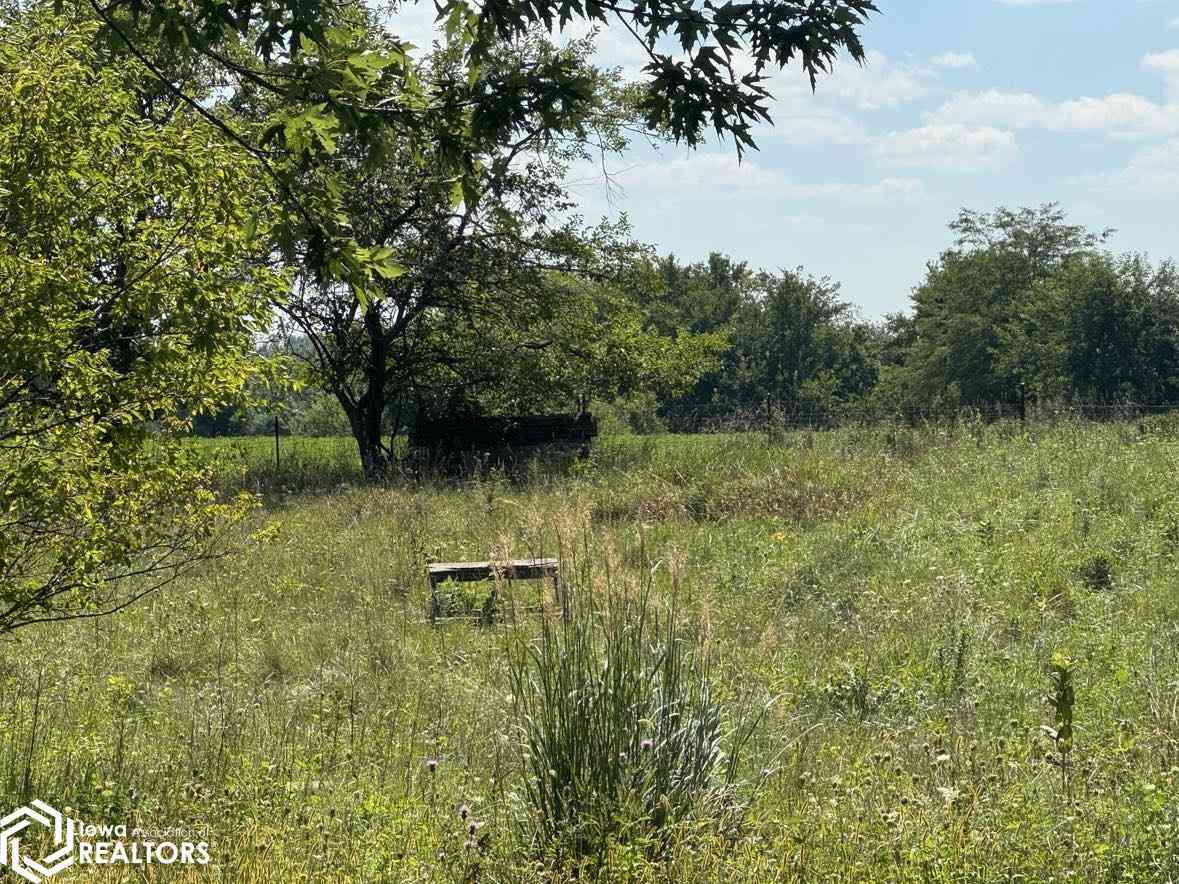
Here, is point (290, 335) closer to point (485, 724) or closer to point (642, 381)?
point (642, 381)

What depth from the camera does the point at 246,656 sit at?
8.37 metres

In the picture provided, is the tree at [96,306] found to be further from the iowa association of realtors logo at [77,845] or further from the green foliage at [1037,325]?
the green foliage at [1037,325]

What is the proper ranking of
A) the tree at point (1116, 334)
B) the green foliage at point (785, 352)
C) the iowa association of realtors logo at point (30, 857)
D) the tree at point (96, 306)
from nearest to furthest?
the iowa association of realtors logo at point (30, 857) → the tree at point (96, 306) → the tree at point (1116, 334) → the green foliage at point (785, 352)

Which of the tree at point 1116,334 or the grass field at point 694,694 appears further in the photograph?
the tree at point 1116,334

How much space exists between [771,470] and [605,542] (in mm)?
11075

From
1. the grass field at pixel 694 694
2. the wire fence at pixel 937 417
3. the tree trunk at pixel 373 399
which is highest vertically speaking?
the tree trunk at pixel 373 399

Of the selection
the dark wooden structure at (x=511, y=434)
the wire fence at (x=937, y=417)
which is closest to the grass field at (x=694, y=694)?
the wire fence at (x=937, y=417)

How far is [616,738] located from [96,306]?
3.20 metres

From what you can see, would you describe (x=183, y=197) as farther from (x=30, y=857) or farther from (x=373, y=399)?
(x=373, y=399)

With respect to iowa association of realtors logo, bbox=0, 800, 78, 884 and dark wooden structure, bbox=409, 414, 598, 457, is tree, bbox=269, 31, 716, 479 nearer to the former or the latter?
dark wooden structure, bbox=409, 414, 598, 457

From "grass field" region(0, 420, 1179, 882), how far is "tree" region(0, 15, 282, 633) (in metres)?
0.84

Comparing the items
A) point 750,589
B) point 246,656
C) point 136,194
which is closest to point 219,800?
point 136,194

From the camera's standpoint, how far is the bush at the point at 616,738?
4164 mm

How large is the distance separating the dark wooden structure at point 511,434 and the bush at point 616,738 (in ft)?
56.0
